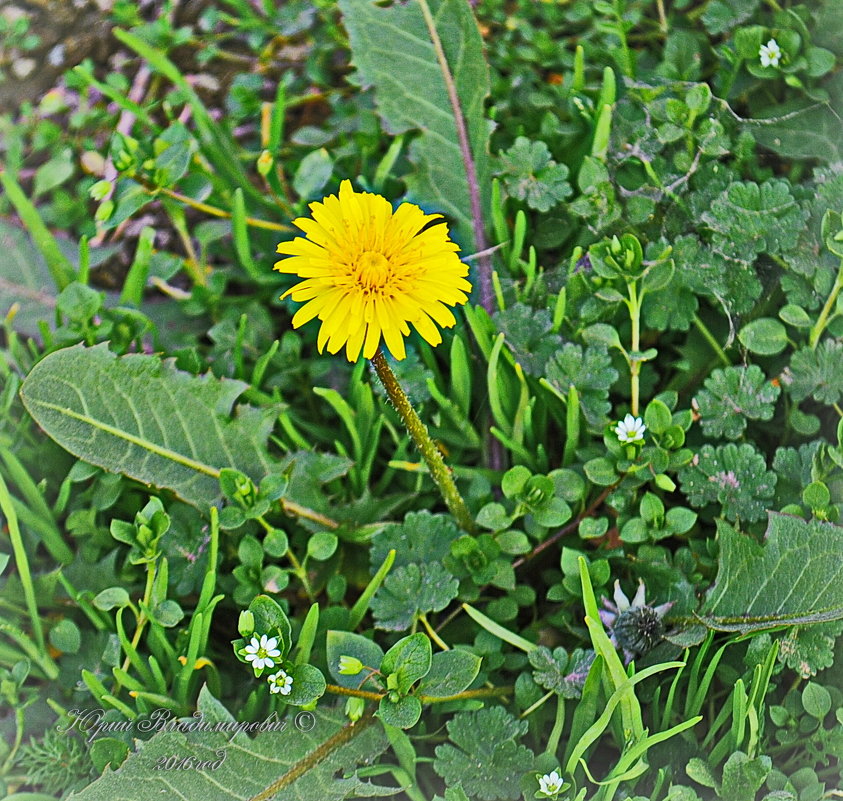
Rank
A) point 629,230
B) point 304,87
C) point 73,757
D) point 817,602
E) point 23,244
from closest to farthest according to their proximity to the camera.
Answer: point 817,602 < point 73,757 < point 629,230 < point 23,244 < point 304,87

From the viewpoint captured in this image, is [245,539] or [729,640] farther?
[245,539]

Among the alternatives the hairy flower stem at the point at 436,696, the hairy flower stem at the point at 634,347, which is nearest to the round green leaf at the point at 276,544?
the hairy flower stem at the point at 436,696

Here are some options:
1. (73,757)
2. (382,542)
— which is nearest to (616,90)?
(382,542)

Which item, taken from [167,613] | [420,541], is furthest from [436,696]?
[167,613]

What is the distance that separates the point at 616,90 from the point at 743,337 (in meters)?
0.68

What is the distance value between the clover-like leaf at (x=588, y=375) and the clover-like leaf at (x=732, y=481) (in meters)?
0.20

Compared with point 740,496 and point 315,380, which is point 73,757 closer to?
point 315,380

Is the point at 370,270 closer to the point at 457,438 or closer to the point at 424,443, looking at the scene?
the point at 424,443

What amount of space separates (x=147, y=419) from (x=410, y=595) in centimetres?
62

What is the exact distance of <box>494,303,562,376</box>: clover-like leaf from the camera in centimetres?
173

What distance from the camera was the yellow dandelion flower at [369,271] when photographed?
1281 millimetres

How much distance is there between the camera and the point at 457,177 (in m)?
1.95

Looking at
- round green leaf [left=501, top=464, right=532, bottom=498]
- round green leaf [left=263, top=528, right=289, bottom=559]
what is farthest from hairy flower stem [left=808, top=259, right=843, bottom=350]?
round green leaf [left=263, top=528, right=289, bottom=559]

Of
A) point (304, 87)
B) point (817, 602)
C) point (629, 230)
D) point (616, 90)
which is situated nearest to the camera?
point (817, 602)
